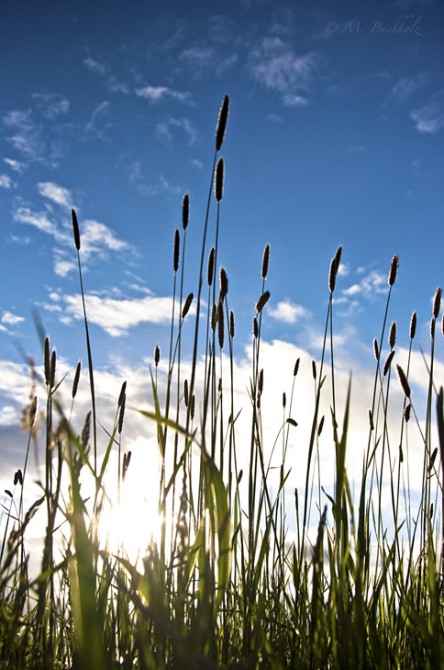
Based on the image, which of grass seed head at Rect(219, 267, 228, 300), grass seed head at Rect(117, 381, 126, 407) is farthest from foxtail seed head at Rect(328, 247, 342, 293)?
grass seed head at Rect(117, 381, 126, 407)

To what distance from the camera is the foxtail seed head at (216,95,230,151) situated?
1.69 meters

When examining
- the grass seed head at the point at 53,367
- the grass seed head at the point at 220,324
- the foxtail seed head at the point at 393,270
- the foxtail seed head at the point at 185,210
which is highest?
the foxtail seed head at the point at 393,270

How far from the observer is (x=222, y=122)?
1.72 metres

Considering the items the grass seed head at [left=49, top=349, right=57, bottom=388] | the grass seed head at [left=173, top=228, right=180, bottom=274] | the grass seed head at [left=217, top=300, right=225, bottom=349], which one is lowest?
the grass seed head at [left=49, top=349, right=57, bottom=388]

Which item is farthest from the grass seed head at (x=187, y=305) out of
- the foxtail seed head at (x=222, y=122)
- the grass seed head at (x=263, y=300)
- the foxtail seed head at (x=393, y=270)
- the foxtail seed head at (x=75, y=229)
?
the foxtail seed head at (x=393, y=270)

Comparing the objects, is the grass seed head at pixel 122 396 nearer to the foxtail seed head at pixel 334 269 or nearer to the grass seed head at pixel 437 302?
the foxtail seed head at pixel 334 269

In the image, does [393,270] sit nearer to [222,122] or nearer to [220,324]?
[220,324]

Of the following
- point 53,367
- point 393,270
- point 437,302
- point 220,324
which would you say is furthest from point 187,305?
point 437,302

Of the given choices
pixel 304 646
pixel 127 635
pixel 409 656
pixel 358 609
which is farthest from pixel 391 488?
pixel 358 609

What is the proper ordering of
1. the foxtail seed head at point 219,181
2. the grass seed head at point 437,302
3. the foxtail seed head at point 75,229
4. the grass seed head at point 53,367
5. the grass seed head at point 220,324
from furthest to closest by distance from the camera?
the grass seed head at point 437,302 < the foxtail seed head at point 75,229 < the grass seed head at point 220,324 < the foxtail seed head at point 219,181 < the grass seed head at point 53,367

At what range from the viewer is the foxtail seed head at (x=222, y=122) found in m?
1.69

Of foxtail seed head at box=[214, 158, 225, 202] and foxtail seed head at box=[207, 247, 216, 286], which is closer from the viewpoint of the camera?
foxtail seed head at box=[214, 158, 225, 202]

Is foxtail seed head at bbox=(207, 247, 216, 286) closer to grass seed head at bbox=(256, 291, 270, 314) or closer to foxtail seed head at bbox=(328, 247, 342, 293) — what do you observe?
grass seed head at bbox=(256, 291, 270, 314)

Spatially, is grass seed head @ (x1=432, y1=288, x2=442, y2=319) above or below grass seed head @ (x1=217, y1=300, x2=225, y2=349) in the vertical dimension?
above
